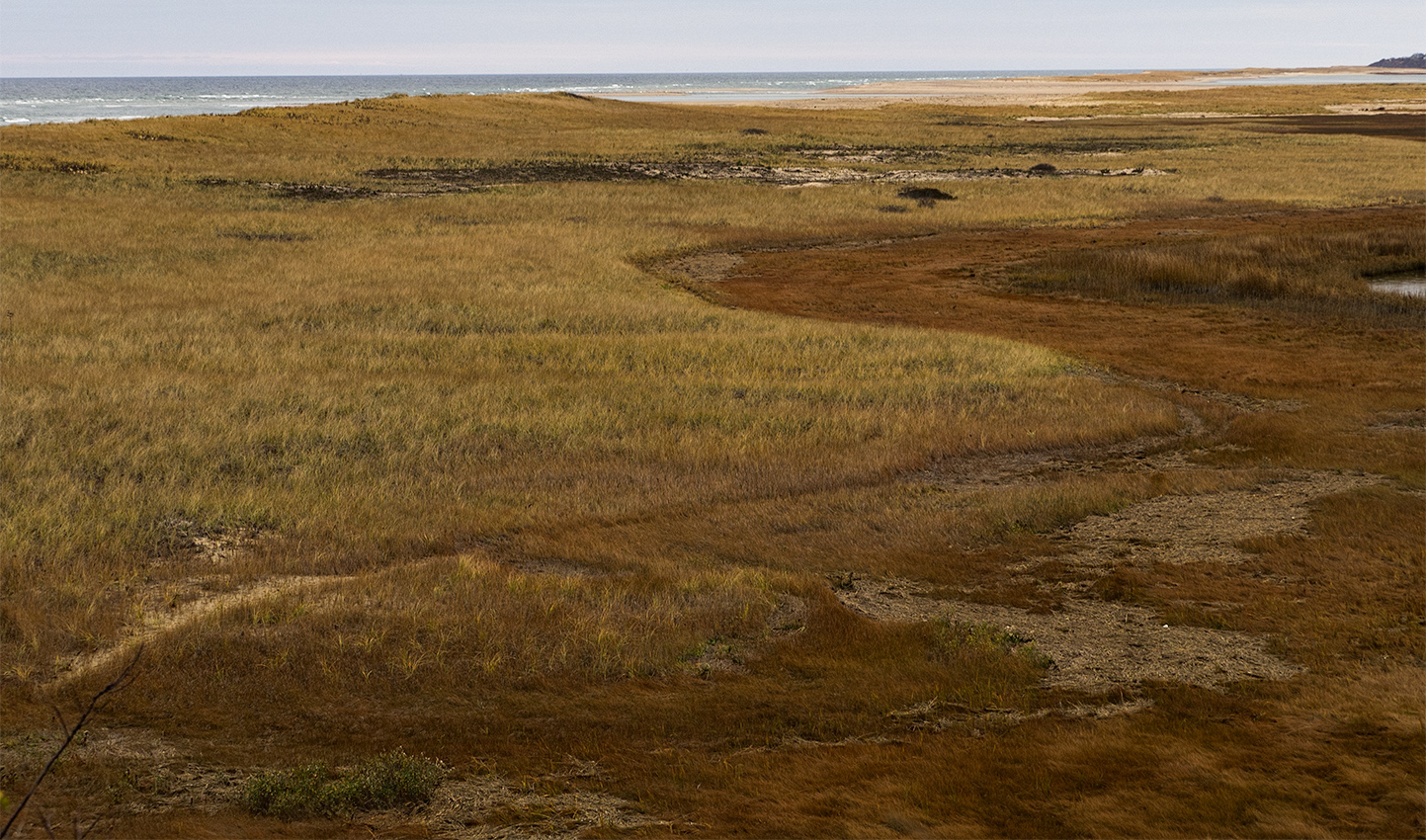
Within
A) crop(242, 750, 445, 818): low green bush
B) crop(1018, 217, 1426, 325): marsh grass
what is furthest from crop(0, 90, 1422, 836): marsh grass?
crop(1018, 217, 1426, 325): marsh grass

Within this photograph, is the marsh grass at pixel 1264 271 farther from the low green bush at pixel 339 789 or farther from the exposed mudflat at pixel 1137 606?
the low green bush at pixel 339 789

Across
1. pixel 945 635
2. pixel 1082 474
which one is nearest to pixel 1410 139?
pixel 1082 474

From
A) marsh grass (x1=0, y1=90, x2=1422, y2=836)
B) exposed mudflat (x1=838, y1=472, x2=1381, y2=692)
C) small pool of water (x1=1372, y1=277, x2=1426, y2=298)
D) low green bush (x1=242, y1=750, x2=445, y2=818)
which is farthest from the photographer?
small pool of water (x1=1372, y1=277, x2=1426, y2=298)

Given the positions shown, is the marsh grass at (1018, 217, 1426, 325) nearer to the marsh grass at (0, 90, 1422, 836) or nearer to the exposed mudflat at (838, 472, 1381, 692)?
the marsh grass at (0, 90, 1422, 836)

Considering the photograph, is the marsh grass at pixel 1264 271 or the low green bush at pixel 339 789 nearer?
the low green bush at pixel 339 789

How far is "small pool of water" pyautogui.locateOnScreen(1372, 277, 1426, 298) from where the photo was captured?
2577 cm

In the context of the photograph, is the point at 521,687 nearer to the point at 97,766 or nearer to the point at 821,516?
the point at 97,766

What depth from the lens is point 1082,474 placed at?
13477mm

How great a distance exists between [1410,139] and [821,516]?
75779 mm

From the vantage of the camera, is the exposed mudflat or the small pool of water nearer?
the exposed mudflat

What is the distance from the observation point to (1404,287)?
26859 mm

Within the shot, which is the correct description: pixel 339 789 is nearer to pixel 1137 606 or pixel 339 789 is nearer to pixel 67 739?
pixel 67 739

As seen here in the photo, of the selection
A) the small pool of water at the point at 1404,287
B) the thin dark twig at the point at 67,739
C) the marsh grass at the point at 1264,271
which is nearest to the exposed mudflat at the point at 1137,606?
the thin dark twig at the point at 67,739

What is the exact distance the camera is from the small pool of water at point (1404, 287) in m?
25.8
